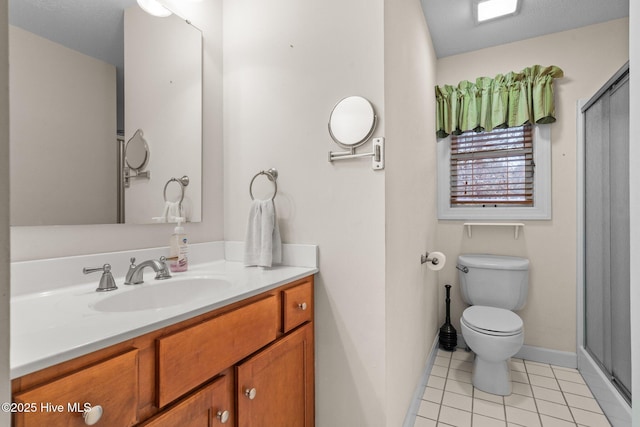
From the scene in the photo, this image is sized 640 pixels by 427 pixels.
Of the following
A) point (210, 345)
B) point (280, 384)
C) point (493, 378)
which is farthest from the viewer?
point (493, 378)

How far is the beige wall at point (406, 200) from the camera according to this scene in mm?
1314

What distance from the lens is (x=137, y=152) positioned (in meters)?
1.28

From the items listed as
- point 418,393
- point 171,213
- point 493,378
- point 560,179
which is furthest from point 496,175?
point 171,213

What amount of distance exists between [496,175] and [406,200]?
50.9 inches

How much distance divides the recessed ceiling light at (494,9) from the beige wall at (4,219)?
2346 mm

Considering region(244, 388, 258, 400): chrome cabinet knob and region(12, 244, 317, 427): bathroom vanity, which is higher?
region(12, 244, 317, 427): bathroom vanity

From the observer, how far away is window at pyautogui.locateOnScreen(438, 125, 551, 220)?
90.8 inches

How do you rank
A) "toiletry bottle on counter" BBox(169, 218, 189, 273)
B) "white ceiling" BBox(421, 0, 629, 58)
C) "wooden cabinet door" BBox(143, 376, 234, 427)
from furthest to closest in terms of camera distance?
"white ceiling" BBox(421, 0, 629, 58) → "toiletry bottle on counter" BBox(169, 218, 189, 273) → "wooden cabinet door" BBox(143, 376, 234, 427)

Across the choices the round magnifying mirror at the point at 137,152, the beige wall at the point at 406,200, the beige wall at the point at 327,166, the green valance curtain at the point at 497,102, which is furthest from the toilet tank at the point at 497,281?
the round magnifying mirror at the point at 137,152

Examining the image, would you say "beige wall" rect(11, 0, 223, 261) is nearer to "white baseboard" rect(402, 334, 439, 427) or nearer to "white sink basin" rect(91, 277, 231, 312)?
"white sink basin" rect(91, 277, 231, 312)

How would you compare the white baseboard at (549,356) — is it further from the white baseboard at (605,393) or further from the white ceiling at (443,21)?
the white ceiling at (443,21)

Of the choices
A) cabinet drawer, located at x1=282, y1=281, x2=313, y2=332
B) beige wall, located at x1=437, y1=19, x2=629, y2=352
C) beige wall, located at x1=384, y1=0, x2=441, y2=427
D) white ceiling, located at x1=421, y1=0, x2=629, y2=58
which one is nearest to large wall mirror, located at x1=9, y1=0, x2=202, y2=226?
cabinet drawer, located at x1=282, y1=281, x2=313, y2=332

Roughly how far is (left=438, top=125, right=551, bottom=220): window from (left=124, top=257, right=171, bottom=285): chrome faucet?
213 centimetres

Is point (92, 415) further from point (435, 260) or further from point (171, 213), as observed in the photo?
point (435, 260)
